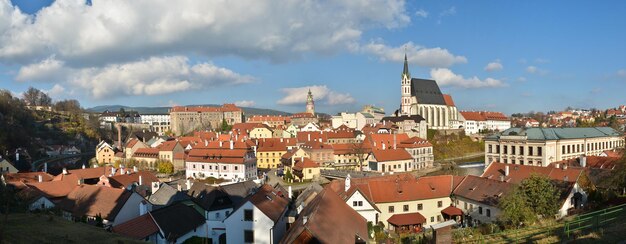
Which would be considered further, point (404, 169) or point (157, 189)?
point (404, 169)

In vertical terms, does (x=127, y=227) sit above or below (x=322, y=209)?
below

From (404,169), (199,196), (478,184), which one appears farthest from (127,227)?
(404,169)

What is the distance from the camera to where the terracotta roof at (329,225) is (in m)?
17.1

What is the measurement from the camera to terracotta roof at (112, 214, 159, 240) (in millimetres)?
22594

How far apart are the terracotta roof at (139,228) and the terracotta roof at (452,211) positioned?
19.6m

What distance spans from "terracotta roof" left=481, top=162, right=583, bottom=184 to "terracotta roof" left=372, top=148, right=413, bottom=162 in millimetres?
23577

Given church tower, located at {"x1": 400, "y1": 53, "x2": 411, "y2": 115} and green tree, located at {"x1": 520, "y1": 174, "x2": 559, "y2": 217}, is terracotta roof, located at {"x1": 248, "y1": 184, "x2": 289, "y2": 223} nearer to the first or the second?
green tree, located at {"x1": 520, "y1": 174, "x2": 559, "y2": 217}

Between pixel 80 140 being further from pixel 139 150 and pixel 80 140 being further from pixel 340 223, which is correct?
pixel 340 223

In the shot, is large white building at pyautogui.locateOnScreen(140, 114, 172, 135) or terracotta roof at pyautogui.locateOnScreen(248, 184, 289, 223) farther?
large white building at pyautogui.locateOnScreen(140, 114, 172, 135)

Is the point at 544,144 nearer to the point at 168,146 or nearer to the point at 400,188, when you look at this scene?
the point at 400,188

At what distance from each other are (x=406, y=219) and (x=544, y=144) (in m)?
30.0

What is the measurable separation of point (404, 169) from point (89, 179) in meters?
39.7

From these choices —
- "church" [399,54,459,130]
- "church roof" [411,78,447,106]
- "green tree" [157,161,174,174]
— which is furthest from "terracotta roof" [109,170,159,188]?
"church roof" [411,78,447,106]

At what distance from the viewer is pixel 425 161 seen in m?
69.2
